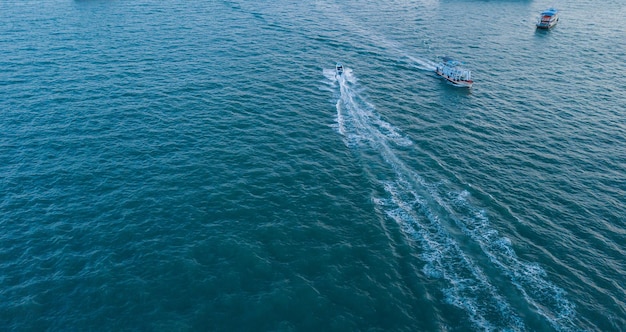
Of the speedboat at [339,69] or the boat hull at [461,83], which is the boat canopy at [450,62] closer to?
the boat hull at [461,83]

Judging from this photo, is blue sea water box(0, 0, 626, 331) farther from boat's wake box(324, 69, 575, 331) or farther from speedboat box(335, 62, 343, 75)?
speedboat box(335, 62, 343, 75)

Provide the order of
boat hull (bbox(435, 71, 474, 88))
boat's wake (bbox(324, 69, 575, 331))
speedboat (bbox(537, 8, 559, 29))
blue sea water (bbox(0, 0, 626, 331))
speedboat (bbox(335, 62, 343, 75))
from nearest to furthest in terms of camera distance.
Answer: boat's wake (bbox(324, 69, 575, 331)), blue sea water (bbox(0, 0, 626, 331)), boat hull (bbox(435, 71, 474, 88)), speedboat (bbox(335, 62, 343, 75)), speedboat (bbox(537, 8, 559, 29))

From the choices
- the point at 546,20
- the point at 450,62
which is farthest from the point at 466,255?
the point at 546,20

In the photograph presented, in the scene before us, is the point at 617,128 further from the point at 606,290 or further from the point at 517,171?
the point at 606,290

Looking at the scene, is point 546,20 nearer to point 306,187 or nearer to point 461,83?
point 461,83

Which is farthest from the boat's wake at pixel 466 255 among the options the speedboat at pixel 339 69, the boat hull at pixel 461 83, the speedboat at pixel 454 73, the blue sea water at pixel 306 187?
the speedboat at pixel 339 69

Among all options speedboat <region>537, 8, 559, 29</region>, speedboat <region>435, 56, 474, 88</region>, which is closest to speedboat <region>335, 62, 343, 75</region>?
speedboat <region>435, 56, 474, 88</region>
